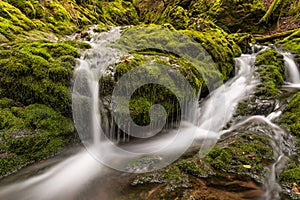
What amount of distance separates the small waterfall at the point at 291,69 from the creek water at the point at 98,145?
2590mm

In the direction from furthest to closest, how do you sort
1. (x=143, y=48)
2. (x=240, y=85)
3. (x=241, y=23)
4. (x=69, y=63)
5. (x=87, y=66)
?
(x=241, y=23) < (x=240, y=85) < (x=143, y=48) < (x=87, y=66) < (x=69, y=63)

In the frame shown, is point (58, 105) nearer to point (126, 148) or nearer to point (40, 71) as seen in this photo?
point (40, 71)

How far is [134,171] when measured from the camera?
12.3 ft

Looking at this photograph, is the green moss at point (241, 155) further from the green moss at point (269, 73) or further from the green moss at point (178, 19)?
the green moss at point (178, 19)

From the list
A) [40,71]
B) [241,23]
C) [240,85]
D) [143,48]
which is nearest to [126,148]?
[40,71]

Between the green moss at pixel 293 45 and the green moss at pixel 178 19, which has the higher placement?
the green moss at pixel 178 19

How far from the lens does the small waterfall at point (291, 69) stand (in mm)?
8547

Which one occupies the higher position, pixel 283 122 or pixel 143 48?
pixel 143 48

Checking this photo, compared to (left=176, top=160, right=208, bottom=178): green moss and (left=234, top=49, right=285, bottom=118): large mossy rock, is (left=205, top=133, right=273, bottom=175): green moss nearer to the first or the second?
(left=176, top=160, right=208, bottom=178): green moss

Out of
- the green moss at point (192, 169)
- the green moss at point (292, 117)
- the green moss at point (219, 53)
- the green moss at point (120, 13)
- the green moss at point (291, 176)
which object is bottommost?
the green moss at point (291, 176)

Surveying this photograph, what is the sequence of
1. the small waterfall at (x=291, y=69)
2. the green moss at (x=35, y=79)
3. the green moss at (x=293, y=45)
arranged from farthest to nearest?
the green moss at (x=293, y=45), the small waterfall at (x=291, y=69), the green moss at (x=35, y=79)

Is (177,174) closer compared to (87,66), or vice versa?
(177,174)

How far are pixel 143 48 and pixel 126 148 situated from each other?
3710mm

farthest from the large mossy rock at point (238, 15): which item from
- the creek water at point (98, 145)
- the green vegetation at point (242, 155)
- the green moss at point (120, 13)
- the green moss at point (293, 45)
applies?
the green vegetation at point (242, 155)
